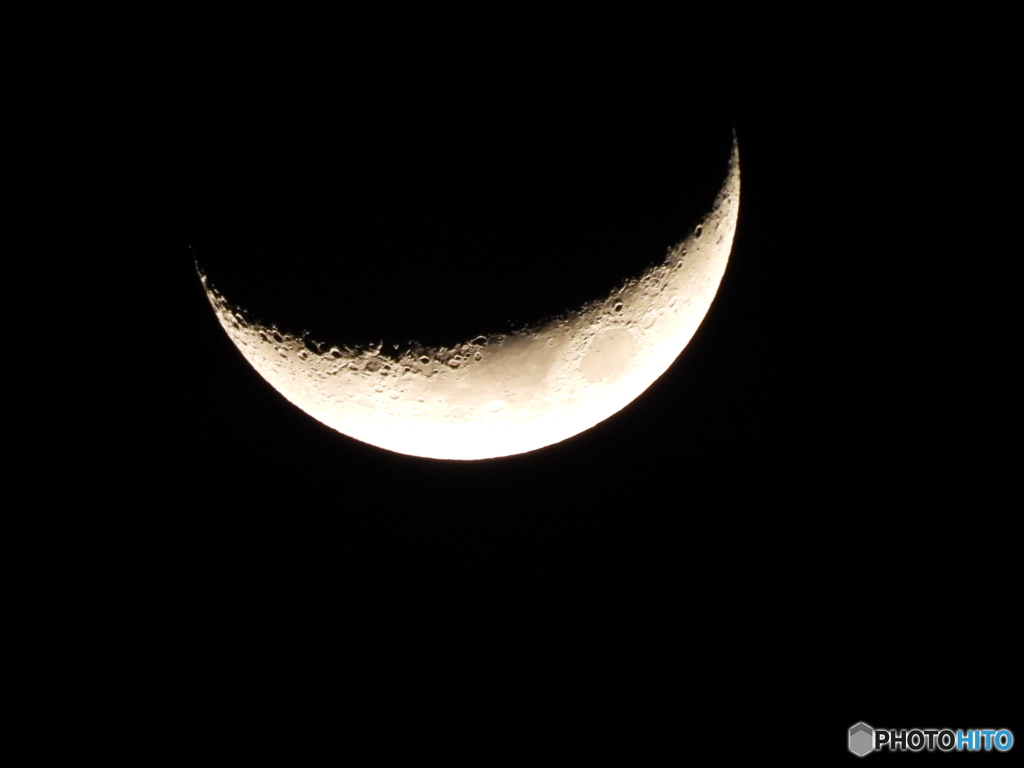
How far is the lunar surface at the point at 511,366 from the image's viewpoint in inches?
56.6

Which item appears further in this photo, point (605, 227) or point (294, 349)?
point (294, 349)

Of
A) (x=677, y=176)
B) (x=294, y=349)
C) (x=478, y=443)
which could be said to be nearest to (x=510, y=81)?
(x=677, y=176)

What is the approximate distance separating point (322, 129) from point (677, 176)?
2.12 ft

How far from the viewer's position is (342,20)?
1.22 meters

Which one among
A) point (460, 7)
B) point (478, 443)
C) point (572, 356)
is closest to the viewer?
point (460, 7)

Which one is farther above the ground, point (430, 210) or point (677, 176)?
point (677, 176)

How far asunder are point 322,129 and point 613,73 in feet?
1.67

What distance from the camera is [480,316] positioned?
4.47 ft

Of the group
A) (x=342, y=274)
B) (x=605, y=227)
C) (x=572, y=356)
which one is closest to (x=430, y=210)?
(x=342, y=274)

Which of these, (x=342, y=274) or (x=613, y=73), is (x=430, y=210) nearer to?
(x=342, y=274)

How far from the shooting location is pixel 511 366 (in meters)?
1.47

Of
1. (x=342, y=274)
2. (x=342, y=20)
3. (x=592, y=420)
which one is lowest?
(x=342, y=274)

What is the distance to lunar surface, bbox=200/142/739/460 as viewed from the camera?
1.44 metres

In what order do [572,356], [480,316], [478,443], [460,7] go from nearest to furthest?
[460,7] < [480,316] < [572,356] < [478,443]
